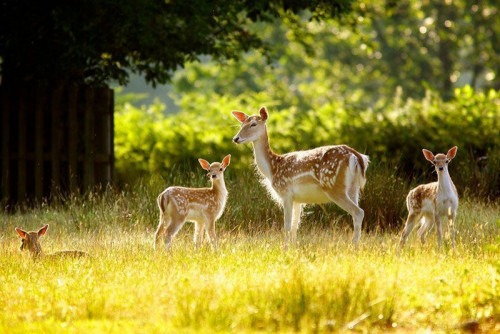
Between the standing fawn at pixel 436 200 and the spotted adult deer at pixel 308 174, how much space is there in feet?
2.23

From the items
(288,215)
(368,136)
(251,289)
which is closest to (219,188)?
(288,215)

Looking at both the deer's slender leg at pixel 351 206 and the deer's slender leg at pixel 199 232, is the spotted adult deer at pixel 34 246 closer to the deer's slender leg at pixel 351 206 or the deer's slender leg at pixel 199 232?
the deer's slender leg at pixel 199 232

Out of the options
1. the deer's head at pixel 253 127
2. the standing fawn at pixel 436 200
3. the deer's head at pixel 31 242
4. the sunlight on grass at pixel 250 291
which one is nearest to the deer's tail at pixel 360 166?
the standing fawn at pixel 436 200

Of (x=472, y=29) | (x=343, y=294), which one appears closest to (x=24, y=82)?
(x=343, y=294)

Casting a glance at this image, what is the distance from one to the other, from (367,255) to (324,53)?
34.7 metres

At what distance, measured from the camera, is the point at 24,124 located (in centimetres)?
1686

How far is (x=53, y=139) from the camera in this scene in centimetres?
1659

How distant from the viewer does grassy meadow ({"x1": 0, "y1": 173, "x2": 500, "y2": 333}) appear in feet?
22.6

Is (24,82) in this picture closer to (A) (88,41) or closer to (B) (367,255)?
(A) (88,41)

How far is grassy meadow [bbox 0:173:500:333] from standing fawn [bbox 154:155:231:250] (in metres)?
0.24

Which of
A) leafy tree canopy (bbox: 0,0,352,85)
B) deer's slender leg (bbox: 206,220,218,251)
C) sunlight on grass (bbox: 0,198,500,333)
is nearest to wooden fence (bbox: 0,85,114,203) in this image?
leafy tree canopy (bbox: 0,0,352,85)

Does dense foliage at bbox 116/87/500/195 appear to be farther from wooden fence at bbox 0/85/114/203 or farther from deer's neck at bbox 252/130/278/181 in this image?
deer's neck at bbox 252/130/278/181

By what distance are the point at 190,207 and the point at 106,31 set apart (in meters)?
6.17

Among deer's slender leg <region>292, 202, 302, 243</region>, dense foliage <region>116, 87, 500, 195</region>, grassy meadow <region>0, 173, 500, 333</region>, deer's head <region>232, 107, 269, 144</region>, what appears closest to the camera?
grassy meadow <region>0, 173, 500, 333</region>
